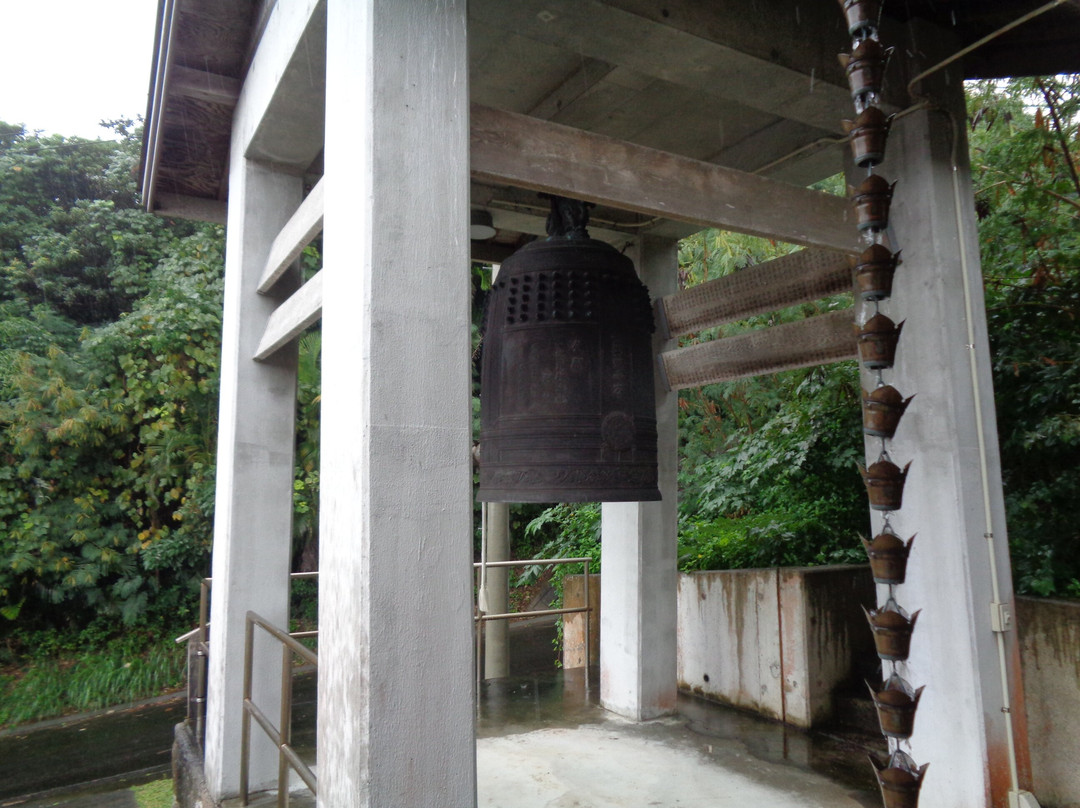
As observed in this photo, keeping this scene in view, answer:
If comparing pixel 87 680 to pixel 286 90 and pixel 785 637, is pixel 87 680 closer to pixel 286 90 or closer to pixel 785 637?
pixel 785 637

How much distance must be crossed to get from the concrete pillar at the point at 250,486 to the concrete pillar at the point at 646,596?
1.84m

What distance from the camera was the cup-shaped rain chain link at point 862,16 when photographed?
134 centimetres

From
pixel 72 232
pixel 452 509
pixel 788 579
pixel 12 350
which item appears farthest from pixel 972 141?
pixel 72 232

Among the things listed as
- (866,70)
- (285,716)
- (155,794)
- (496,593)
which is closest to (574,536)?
(496,593)

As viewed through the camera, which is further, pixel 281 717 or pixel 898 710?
pixel 281 717

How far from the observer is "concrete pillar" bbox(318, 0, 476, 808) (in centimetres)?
176

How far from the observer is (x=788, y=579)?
4.17 meters

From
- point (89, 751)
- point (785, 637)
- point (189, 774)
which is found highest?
point (785, 637)

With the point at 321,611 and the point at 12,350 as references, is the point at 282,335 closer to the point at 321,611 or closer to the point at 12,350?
the point at 321,611

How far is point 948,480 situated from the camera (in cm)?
259

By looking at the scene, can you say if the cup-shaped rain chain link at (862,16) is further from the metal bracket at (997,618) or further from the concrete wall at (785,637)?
the concrete wall at (785,637)

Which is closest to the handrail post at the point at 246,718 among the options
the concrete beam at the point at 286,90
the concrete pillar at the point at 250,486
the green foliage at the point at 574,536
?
the concrete pillar at the point at 250,486

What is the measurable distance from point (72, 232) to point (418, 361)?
43.4ft

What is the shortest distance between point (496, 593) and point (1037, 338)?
4.44 metres
